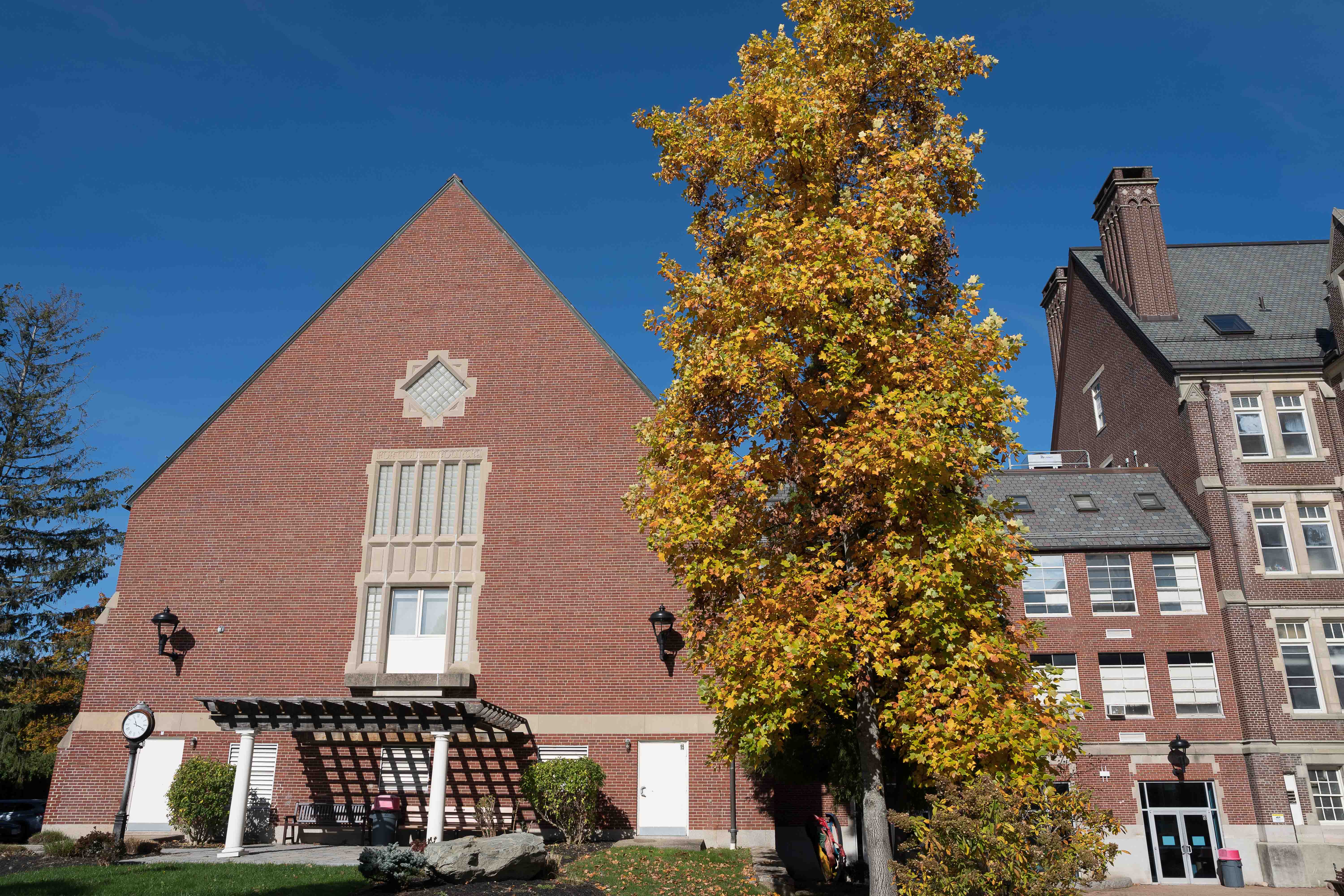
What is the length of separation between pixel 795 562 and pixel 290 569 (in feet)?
47.4

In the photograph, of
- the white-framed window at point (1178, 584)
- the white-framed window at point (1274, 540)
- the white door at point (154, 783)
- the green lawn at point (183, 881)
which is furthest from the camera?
the white-framed window at point (1178, 584)

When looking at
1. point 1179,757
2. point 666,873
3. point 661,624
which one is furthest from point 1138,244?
point 666,873

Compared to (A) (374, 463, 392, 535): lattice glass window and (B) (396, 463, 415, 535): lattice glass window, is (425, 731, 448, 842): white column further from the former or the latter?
(A) (374, 463, 392, 535): lattice glass window

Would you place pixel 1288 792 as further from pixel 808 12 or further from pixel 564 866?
pixel 808 12

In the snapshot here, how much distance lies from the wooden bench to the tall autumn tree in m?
10.5

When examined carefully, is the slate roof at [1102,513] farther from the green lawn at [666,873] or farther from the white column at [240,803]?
the white column at [240,803]

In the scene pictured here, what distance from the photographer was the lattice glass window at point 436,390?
2302 centimetres

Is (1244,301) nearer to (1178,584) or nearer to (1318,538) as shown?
(1318,538)

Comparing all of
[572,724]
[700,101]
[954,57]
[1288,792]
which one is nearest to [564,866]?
[572,724]

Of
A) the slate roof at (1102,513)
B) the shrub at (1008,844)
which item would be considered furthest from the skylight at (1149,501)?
the shrub at (1008,844)

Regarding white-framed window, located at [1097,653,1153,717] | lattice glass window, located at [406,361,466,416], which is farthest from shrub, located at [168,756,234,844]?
white-framed window, located at [1097,653,1153,717]

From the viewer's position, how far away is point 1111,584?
24.6 m

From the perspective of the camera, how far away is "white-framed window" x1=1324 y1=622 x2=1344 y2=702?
22.7 m

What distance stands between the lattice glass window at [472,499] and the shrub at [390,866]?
983 centimetres
